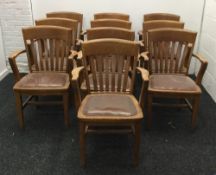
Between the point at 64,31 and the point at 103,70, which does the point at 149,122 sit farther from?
the point at 64,31

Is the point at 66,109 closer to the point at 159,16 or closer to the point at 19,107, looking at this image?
the point at 19,107

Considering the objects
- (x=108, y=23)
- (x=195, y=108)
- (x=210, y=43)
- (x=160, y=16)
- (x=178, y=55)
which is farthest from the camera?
(x=160, y=16)

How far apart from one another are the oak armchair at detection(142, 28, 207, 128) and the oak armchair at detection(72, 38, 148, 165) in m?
0.31

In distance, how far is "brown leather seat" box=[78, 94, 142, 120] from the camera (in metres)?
1.84

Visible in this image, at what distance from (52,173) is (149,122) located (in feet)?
3.15

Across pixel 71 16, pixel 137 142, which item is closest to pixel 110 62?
pixel 137 142

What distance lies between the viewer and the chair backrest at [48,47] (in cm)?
246

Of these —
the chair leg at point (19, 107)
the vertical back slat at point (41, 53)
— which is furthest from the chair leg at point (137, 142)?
the vertical back slat at point (41, 53)

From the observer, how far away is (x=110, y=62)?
86.2 inches

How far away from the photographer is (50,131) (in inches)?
94.9

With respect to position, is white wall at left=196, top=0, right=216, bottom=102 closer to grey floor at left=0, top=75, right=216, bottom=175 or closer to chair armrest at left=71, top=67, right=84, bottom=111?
grey floor at left=0, top=75, right=216, bottom=175

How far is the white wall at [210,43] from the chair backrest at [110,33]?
1209 mm

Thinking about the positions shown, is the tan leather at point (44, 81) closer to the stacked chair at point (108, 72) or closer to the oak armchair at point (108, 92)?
the stacked chair at point (108, 72)

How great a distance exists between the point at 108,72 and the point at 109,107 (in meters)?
0.35
